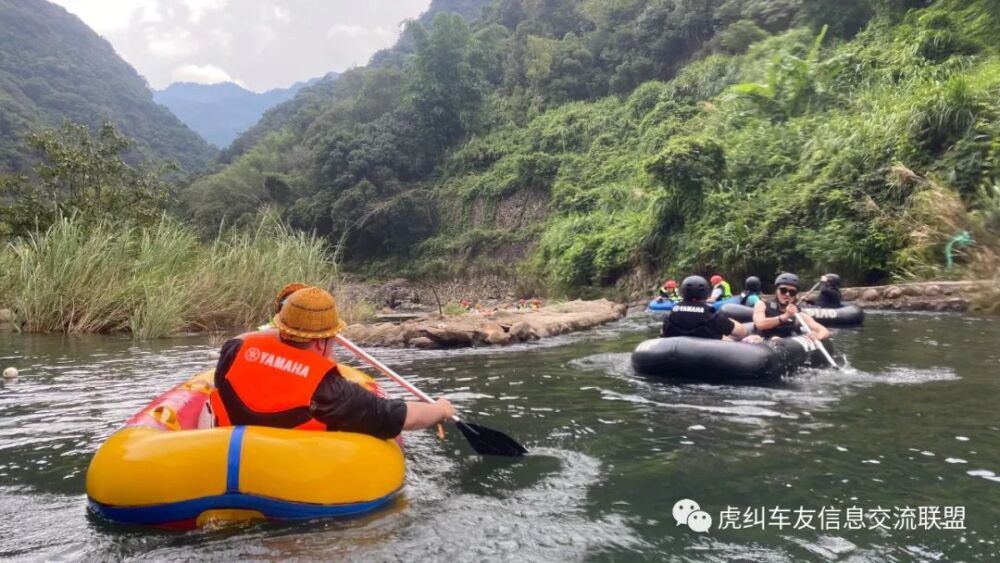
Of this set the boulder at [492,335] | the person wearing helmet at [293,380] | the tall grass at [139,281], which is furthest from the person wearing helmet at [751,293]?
the person wearing helmet at [293,380]

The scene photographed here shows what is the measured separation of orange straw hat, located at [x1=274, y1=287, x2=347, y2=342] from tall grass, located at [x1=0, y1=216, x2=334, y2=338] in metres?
8.44

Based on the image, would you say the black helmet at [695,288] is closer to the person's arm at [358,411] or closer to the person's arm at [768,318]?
the person's arm at [768,318]

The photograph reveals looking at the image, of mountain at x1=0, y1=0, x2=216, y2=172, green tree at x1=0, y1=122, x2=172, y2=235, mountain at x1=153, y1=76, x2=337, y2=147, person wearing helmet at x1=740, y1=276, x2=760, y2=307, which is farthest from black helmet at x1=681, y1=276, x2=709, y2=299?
mountain at x1=153, y1=76, x2=337, y2=147

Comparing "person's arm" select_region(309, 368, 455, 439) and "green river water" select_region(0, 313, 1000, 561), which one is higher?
"person's arm" select_region(309, 368, 455, 439)

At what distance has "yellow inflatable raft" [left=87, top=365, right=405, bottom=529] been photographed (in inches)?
116

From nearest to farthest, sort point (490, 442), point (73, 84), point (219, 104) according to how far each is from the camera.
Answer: point (490, 442) < point (73, 84) < point (219, 104)

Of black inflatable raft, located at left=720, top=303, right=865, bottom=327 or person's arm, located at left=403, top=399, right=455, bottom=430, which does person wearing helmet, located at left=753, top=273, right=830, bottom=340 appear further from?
person's arm, located at left=403, top=399, right=455, bottom=430

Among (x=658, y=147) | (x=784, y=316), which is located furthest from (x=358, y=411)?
(x=658, y=147)

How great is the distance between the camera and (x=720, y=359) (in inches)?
244

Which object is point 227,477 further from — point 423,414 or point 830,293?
point 830,293

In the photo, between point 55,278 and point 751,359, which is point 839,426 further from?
point 55,278

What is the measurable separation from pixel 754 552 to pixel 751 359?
3.56 metres

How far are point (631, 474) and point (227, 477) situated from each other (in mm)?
2000

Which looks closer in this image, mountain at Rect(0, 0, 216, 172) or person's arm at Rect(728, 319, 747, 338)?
person's arm at Rect(728, 319, 747, 338)
